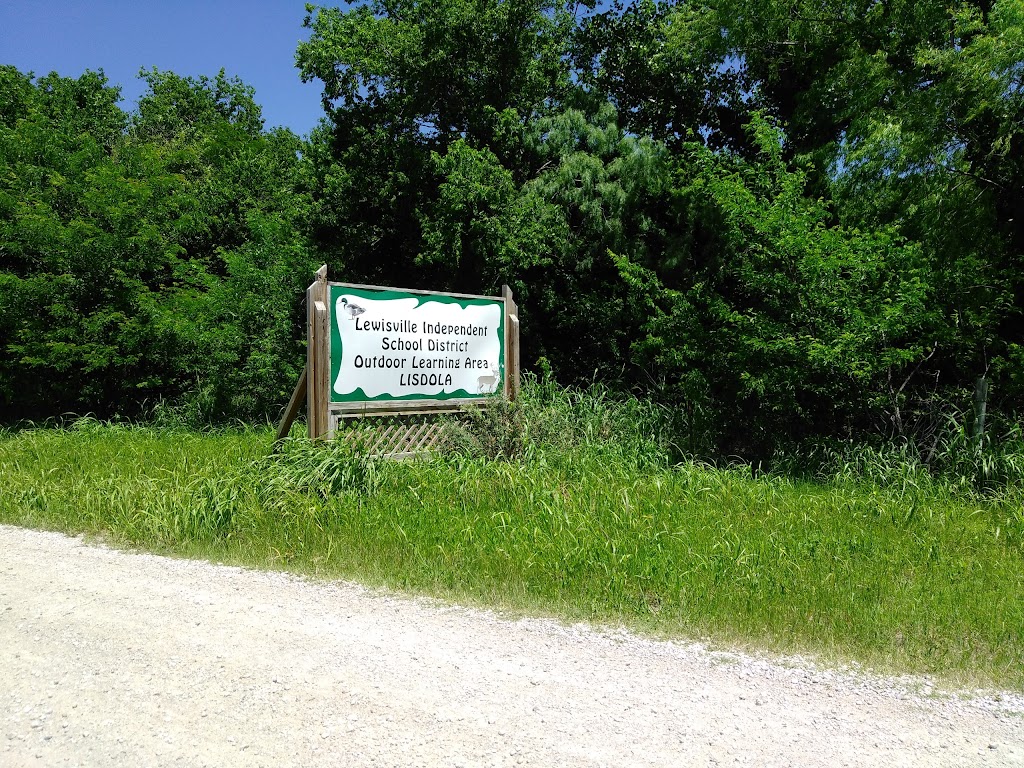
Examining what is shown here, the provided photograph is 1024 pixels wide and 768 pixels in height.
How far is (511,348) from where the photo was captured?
10.3 m

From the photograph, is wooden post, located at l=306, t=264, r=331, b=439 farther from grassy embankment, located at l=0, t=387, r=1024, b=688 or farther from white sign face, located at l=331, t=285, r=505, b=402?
grassy embankment, located at l=0, t=387, r=1024, b=688

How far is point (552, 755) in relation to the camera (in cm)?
312

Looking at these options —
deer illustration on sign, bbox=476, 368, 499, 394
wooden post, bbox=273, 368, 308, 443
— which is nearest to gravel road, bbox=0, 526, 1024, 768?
wooden post, bbox=273, 368, 308, 443

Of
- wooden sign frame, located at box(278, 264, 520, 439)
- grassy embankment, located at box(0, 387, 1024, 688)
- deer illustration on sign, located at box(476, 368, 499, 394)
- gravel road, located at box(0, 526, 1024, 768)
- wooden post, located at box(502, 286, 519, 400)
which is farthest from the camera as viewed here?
wooden post, located at box(502, 286, 519, 400)

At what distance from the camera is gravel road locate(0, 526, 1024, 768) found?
125 inches

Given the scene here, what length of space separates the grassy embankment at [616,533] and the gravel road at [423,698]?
428mm

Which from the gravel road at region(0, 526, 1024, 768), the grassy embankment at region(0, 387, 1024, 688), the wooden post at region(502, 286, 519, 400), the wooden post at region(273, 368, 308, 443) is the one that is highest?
the wooden post at region(502, 286, 519, 400)

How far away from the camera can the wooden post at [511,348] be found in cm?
1017

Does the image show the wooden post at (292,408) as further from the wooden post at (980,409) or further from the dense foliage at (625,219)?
the wooden post at (980,409)

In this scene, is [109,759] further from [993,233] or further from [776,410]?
[993,233]

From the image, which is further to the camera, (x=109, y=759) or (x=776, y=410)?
(x=776, y=410)

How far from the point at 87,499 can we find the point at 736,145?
501 inches

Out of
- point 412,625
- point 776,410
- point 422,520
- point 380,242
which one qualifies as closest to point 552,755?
point 412,625

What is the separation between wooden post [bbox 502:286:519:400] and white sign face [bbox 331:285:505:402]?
108mm
